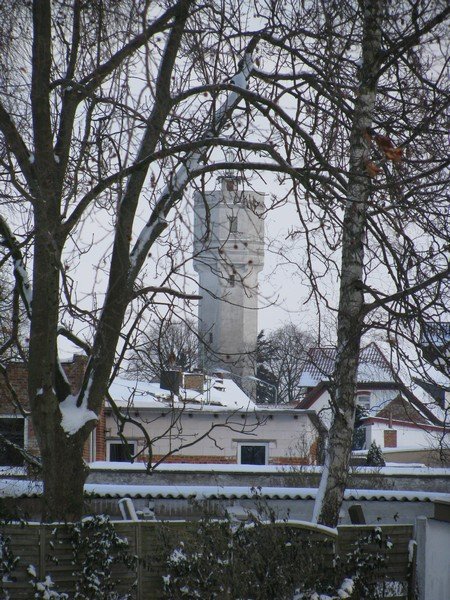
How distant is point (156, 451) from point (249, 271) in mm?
16717

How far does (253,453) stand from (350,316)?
1619cm

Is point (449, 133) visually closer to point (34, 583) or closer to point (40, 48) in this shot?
point (40, 48)

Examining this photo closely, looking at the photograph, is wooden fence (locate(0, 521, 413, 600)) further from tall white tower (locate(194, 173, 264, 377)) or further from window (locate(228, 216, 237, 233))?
window (locate(228, 216, 237, 233))

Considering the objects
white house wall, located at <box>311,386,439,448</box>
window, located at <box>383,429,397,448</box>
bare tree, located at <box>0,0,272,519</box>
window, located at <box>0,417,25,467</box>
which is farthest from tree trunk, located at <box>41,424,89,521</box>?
window, located at <box>383,429,397,448</box>

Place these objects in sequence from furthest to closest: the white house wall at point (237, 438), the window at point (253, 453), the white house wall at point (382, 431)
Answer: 1. the white house wall at point (382, 431)
2. the window at point (253, 453)
3. the white house wall at point (237, 438)

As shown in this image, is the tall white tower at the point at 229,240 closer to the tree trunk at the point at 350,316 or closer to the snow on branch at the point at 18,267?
the tree trunk at the point at 350,316

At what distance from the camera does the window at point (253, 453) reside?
955 inches

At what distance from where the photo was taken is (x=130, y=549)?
868cm

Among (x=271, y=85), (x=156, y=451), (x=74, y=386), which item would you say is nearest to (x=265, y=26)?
(x=271, y=85)

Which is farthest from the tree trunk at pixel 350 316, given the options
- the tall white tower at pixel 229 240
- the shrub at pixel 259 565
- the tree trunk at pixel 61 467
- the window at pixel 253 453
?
the window at pixel 253 453

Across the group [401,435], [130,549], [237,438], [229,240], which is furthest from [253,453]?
[229,240]

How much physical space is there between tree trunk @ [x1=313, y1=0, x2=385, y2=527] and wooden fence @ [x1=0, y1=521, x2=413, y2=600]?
18.1 inches

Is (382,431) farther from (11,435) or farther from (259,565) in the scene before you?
(259,565)

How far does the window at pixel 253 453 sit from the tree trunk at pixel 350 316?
1557cm
